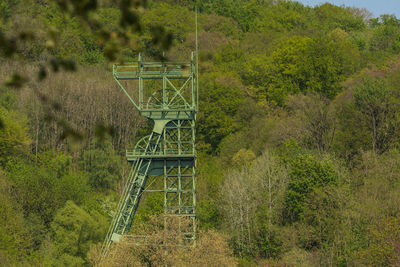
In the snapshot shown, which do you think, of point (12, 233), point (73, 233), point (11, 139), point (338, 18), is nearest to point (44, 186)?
point (12, 233)

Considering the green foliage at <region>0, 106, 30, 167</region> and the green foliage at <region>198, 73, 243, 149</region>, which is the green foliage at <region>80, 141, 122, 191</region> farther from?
the green foliage at <region>198, 73, 243, 149</region>

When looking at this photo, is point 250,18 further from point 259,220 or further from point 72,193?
point 259,220

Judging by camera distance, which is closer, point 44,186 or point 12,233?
point 12,233

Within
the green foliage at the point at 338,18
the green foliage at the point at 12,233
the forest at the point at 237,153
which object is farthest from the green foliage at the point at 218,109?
the green foliage at the point at 338,18

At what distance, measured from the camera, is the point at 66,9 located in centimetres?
633

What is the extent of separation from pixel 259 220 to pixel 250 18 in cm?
5130

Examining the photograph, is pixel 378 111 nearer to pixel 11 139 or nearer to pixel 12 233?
pixel 12 233

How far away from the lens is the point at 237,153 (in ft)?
194

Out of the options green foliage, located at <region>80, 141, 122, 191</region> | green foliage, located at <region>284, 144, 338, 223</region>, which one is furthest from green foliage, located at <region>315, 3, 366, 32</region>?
green foliage, located at <region>284, 144, 338, 223</region>

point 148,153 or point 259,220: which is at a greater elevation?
point 148,153

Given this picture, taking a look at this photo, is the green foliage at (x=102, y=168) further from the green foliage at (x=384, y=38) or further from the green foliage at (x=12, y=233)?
the green foliage at (x=384, y=38)

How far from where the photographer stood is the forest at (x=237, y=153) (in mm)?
42094

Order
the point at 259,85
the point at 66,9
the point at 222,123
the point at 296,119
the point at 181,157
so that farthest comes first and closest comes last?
1. the point at 259,85
2. the point at 222,123
3. the point at 296,119
4. the point at 181,157
5. the point at 66,9

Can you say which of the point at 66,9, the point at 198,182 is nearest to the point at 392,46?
the point at 198,182
